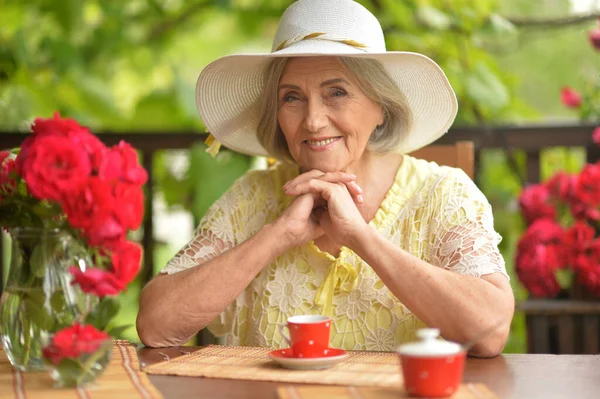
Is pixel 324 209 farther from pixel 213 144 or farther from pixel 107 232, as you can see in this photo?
pixel 107 232

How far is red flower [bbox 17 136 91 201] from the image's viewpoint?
1.31 meters

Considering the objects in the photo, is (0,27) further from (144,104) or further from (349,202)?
(349,202)

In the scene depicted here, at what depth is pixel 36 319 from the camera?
1.42 meters

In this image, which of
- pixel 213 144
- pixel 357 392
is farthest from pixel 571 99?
pixel 357 392

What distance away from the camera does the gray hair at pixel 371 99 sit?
2.04m

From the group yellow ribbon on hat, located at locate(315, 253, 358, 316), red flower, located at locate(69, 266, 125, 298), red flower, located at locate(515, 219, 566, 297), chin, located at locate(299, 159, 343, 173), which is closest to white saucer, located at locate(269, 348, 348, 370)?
red flower, located at locate(69, 266, 125, 298)

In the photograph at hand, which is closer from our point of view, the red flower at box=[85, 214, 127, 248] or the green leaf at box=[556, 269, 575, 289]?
the red flower at box=[85, 214, 127, 248]

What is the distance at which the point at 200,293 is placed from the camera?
Answer: 6.24ft

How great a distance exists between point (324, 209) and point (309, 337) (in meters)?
0.53

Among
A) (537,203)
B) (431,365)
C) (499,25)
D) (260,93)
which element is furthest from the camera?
(499,25)

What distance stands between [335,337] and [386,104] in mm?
570

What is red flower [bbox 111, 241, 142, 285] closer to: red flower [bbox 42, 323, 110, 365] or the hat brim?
red flower [bbox 42, 323, 110, 365]

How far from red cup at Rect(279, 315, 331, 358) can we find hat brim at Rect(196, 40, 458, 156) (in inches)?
26.3

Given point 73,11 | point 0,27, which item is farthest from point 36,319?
point 0,27
